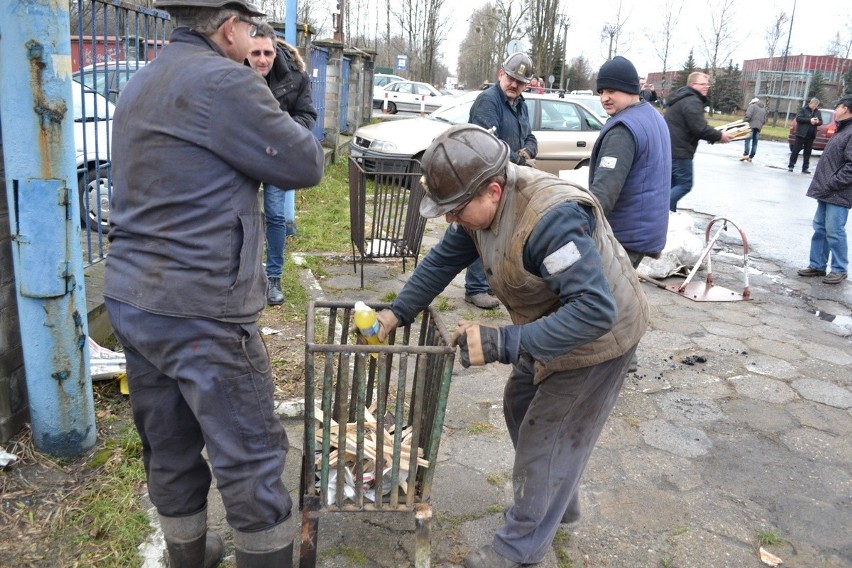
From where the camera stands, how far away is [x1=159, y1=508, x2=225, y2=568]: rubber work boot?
220 centimetres

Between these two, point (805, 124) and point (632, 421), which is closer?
point (632, 421)

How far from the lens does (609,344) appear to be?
88.0 inches

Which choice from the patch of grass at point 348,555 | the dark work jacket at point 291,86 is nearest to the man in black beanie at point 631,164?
the dark work jacket at point 291,86

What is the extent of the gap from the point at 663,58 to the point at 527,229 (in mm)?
55365

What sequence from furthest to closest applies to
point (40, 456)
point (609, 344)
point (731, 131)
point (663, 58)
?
point (663, 58)
point (731, 131)
point (40, 456)
point (609, 344)

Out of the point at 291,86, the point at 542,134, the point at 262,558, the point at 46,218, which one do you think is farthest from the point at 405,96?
the point at 262,558

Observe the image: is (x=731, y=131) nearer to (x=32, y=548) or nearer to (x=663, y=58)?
(x=32, y=548)

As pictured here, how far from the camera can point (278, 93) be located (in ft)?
11.9

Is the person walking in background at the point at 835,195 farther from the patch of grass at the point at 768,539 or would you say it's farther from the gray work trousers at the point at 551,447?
the gray work trousers at the point at 551,447

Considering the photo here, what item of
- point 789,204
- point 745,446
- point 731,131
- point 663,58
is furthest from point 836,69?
point 745,446

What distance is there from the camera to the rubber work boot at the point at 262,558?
2100 mm

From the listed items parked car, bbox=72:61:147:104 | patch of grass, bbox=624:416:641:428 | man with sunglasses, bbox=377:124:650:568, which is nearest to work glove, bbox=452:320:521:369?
man with sunglasses, bbox=377:124:650:568

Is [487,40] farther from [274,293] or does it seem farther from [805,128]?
[274,293]

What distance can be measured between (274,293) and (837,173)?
5.46m
